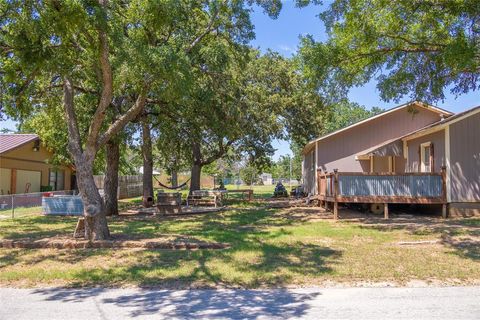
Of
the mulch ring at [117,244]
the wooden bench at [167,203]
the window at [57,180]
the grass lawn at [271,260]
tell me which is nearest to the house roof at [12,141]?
the window at [57,180]

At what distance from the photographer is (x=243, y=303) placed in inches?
223

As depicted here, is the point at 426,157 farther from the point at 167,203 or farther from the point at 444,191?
the point at 167,203

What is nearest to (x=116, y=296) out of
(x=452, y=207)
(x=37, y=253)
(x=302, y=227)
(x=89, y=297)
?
(x=89, y=297)

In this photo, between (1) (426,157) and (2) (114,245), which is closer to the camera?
(2) (114,245)

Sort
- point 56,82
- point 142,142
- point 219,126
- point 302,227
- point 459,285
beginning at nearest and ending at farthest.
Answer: point 459,285
point 302,227
point 56,82
point 219,126
point 142,142

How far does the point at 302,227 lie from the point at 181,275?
6.71 metres

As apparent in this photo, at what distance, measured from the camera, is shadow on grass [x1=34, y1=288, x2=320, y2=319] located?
17.2 ft

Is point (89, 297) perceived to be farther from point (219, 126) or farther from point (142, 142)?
point (142, 142)

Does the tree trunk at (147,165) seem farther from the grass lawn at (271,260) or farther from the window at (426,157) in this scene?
the window at (426,157)

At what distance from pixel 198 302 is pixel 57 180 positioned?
96.5ft

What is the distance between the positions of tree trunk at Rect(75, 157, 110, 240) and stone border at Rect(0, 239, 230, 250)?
32 centimetres

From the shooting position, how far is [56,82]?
14.5 meters

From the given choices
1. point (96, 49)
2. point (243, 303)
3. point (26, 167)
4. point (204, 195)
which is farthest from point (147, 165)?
point (243, 303)

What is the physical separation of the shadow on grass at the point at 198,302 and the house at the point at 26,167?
21876 mm
